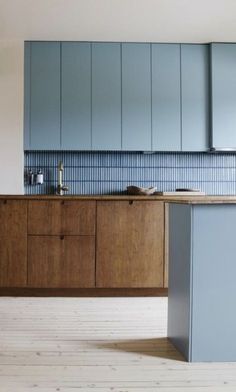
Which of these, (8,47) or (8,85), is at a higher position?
(8,47)

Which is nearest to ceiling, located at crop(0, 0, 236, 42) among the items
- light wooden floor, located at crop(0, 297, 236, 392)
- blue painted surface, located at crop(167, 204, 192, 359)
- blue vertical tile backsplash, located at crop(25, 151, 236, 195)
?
blue vertical tile backsplash, located at crop(25, 151, 236, 195)

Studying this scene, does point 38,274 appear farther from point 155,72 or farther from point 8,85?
point 155,72

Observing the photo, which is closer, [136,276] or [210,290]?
[210,290]

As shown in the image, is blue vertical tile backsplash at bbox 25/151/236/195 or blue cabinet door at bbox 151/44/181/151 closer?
blue cabinet door at bbox 151/44/181/151

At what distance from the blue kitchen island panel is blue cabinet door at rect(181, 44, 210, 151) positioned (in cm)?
205

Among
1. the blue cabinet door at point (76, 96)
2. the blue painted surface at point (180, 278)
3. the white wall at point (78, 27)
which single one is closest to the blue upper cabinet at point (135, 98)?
the white wall at point (78, 27)

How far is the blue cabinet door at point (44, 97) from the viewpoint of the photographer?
3.96 m

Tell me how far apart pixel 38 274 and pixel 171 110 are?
212 centimetres

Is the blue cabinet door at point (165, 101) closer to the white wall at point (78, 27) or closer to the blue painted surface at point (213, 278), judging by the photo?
the white wall at point (78, 27)

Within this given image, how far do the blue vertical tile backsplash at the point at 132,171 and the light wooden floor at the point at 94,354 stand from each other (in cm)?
144

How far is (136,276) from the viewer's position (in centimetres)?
356

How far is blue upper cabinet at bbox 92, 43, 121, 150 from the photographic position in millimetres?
3996

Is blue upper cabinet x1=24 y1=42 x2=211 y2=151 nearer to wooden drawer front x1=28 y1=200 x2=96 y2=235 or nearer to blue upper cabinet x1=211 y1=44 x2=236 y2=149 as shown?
blue upper cabinet x1=211 y1=44 x2=236 y2=149

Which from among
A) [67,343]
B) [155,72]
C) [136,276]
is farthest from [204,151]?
[67,343]
